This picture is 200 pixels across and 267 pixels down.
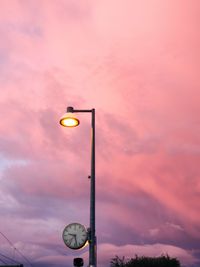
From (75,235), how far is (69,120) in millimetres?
4011

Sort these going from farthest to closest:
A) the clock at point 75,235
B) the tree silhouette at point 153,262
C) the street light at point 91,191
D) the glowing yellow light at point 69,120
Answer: the tree silhouette at point 153,262 < the clock at point 75,235 < the glowing yellow light at point 69,120 < the street light at point 91,191

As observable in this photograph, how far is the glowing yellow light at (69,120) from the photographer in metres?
13.4

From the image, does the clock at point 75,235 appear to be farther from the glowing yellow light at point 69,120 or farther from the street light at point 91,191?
the glowing yellow light at point 69,120

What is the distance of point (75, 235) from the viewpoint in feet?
45.2

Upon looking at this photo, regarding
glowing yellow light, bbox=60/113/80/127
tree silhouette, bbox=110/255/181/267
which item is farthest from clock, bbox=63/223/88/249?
tree silhouette, bbox=110/255/181/267

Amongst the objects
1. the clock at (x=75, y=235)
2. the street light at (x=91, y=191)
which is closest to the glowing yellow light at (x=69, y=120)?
the street light at (x=91, y=191)

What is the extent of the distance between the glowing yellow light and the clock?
11.6ft

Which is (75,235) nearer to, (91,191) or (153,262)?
(91,191)

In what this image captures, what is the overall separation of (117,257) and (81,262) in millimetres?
32569

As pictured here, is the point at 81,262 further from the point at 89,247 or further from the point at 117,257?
the point at 117,257

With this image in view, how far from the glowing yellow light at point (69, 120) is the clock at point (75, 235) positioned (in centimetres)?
354

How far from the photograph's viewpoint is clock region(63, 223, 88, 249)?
1357cm

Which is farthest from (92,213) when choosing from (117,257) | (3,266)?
(3,266)

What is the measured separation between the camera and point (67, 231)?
14.1 metres
